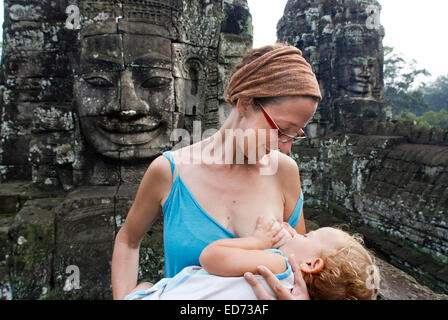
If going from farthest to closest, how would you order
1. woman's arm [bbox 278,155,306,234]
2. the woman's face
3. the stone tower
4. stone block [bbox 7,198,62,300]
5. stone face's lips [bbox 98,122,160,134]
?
the stone tower < stone face's lips [bbox 98,122,160,134] < stone block [bbox 7,198,62,300] < woman's arm [bbox 278,155,306,234] < the woman's face

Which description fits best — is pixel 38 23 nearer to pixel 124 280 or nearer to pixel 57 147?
pixel 57 147

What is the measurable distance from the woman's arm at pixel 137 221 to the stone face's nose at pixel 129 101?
1.11 m

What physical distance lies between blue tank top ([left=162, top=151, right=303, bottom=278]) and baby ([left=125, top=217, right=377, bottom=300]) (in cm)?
7

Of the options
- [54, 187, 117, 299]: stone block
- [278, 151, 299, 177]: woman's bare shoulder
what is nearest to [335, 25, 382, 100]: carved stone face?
[278, 151, 299, 177]: woman's bare shoulder

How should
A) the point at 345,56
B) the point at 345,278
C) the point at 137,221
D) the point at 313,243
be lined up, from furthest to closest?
the point at 345,56, the point at 137,221, the point at 313,243, the point at 345,278

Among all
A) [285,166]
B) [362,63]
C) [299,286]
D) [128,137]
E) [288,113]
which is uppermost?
[362,63]

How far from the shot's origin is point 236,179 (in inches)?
59.4

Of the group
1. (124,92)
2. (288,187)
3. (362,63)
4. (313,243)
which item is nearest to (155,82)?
(124,92)

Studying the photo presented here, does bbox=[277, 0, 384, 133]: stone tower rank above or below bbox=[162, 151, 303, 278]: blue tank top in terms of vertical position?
above

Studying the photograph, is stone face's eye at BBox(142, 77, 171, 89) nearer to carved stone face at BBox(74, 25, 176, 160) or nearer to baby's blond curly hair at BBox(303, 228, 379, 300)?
carved stone face at BBox(74, 25, 176, 160)

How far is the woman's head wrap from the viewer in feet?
4.07

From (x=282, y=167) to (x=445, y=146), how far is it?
6.64 metres

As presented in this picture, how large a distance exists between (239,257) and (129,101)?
176 cm

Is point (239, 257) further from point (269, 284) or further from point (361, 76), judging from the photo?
point (361, 76)
